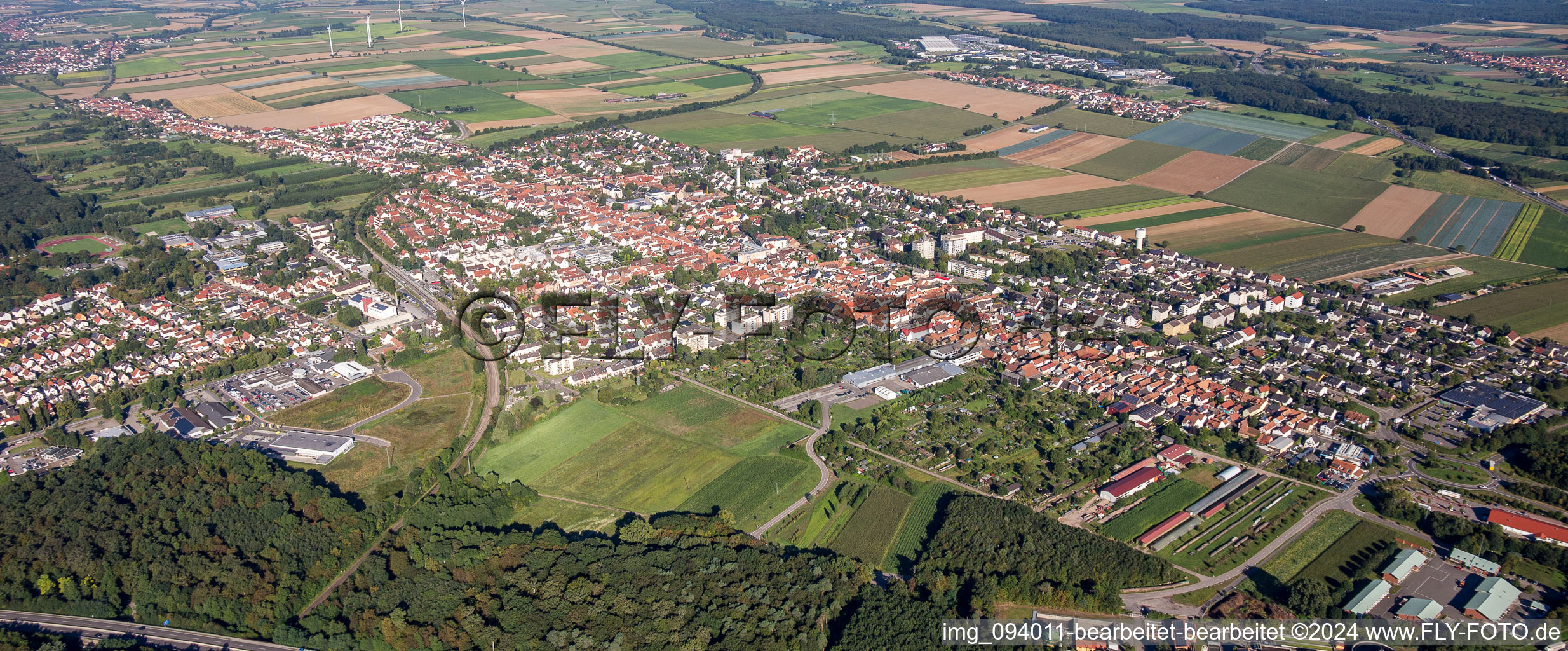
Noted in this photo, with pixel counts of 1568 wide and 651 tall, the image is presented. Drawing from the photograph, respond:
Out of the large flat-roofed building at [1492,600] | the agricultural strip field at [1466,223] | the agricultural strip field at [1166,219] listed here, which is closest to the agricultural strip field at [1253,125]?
the agricultural strip field at [1466,223]

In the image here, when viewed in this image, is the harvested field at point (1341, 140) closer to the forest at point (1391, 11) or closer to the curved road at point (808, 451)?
the curved road at point (808, 451)

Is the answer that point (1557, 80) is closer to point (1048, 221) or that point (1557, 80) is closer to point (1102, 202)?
point (1102, 202)

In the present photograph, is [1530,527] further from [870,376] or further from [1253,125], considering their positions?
[1253,125]

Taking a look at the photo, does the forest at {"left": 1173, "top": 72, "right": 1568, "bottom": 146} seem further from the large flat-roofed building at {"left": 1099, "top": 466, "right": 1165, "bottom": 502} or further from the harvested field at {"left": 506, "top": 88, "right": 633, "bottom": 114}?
the large flat-roofed building at {"left": 1099, "top": 466, "right": 1165, "bottom": 502}

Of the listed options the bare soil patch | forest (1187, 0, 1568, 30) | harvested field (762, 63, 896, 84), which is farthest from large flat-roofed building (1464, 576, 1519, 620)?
forest (1187, 0, 1568, 30)

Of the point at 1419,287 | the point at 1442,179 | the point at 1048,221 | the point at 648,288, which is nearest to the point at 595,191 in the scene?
the point at 648,288

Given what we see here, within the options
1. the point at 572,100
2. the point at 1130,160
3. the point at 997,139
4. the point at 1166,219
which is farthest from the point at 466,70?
the point at 1166,219
